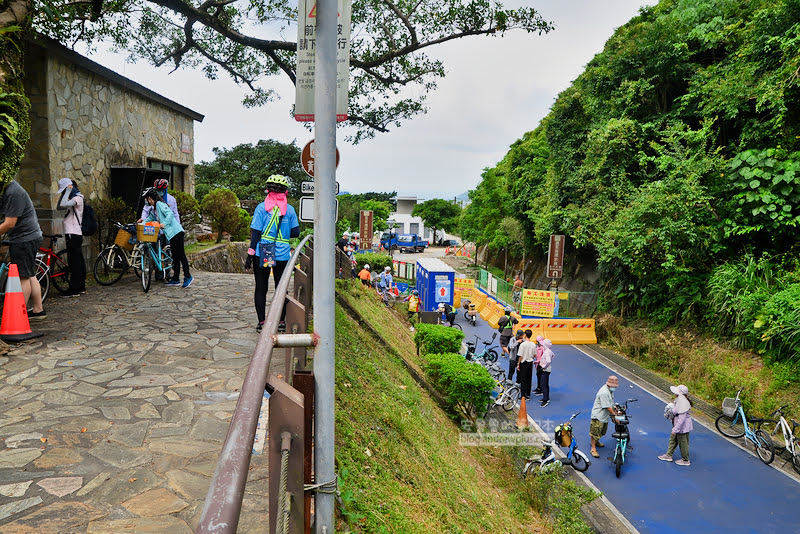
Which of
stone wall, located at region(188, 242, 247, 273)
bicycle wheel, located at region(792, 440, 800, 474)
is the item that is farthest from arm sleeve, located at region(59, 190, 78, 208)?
bicycle wheel, located at region(792, 440, 800, 474)

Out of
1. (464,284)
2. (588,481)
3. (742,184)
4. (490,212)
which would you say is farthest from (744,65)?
(490,212)

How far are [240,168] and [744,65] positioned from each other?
37.3m

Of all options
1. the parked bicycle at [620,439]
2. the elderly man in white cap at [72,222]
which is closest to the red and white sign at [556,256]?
the parked bicycle at [620,439]

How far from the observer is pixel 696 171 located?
14.5m

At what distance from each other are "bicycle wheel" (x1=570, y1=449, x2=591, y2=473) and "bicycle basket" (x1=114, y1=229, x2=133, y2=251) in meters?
9.09

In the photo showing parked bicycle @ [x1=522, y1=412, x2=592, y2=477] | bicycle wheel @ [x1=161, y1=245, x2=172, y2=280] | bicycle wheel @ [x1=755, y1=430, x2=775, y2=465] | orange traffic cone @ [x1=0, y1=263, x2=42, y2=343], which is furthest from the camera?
bicycle wheel @ [x1=755, y1=430, x2=775, y2=465]

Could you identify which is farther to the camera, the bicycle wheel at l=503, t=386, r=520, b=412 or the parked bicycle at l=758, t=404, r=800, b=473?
the bicycle wheel at l=503, t=386, r=520, b=412

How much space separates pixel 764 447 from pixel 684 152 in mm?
9251

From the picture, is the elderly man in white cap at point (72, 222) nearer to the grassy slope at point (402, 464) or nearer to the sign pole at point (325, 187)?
the grassy slope at point (402, 464)

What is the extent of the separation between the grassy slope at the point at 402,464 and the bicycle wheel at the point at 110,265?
4.40 metres

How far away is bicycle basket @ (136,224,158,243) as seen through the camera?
831 centimetres

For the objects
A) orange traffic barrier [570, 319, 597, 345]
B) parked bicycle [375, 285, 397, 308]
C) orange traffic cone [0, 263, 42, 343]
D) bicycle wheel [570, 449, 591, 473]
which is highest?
orange traffic cone [0, 263, 42, 343]

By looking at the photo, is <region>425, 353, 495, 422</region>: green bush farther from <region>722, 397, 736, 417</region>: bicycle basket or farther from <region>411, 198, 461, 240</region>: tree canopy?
<region>411, 198, 461, 240</region>: tree canopy

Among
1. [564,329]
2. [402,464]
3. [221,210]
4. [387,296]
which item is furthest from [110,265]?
[564,329]
